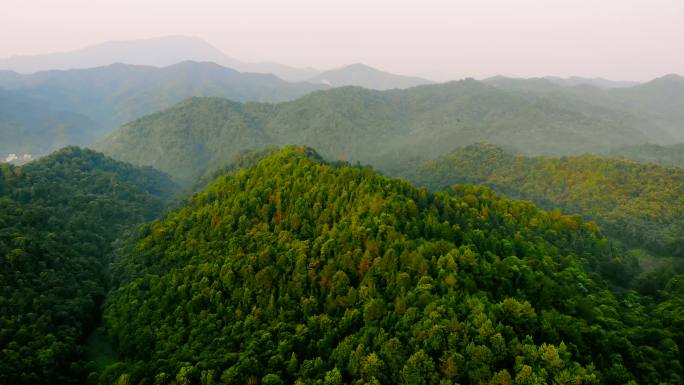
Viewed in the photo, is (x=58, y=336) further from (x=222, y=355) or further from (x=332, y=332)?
(x=332, y=332)

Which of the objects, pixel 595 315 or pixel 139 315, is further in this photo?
pixel 139 315

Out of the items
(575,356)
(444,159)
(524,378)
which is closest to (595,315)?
(575,356)

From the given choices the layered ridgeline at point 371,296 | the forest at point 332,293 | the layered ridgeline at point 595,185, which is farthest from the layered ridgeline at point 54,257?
the layered ridgeline at point 595,185

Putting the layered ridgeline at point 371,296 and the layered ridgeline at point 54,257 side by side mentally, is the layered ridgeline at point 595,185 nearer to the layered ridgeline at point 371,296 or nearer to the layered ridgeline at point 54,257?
the layered ridgeline at point 371,296

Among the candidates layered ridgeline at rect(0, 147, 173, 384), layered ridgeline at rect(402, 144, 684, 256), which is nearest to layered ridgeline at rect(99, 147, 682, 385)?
layered ridgeline at rect(0, 147, 173, 384)

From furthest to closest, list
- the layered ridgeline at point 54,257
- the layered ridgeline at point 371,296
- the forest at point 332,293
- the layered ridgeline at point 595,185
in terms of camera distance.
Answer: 1. the layered ridgeline at point 595,185
2. the layered ridgeline at point 54,257
3. the forest at point 332,293
4. the layered ridgeline at point 371,296

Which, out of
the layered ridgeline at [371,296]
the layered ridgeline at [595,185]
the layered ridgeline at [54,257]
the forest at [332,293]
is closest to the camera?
the layered ridgeline at [371,296]

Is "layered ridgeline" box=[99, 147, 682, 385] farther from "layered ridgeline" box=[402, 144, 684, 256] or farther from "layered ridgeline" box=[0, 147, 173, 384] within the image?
"layered ridgeline" box=[402, 144, 684, 256]

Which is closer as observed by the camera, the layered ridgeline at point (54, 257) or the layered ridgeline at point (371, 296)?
the layered ridgeline at point (371, 296)
